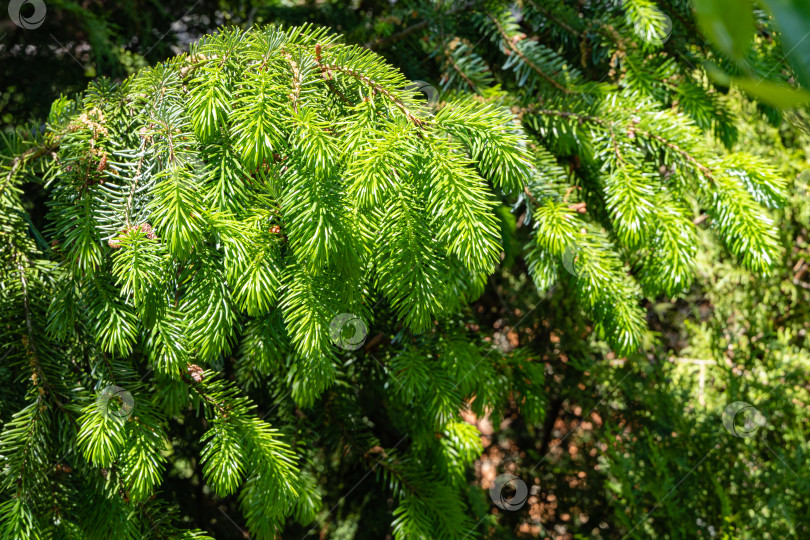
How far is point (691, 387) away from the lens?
65.7 inches

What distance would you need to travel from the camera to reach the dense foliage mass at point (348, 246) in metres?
0.59

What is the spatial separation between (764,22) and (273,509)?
3.51 ft

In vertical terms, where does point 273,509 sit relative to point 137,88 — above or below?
below

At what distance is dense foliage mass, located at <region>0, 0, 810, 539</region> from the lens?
0.59 meters

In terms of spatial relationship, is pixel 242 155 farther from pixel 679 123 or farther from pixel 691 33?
pixel 691 33

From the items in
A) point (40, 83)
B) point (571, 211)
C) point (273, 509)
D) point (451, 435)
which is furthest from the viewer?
point (40, 83)

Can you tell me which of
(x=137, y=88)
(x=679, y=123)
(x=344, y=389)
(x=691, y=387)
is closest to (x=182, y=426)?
(x=344, y=389)

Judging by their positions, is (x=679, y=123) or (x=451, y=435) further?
(x=451, y=435)

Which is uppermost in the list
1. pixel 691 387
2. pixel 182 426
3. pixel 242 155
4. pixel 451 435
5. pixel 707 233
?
pixel 242 155

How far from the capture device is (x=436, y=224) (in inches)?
24.6

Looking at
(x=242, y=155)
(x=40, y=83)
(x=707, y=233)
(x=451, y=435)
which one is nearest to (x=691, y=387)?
(x=707, y=233)

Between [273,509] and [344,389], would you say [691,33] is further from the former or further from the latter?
[273,509]

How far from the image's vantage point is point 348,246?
55 cm

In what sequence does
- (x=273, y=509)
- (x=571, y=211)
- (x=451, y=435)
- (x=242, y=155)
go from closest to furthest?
(x=242, y=155), (x=273, y=509), (x=571, y=211), (x=451, y=435)
